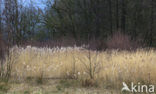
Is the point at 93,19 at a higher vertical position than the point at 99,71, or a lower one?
higher

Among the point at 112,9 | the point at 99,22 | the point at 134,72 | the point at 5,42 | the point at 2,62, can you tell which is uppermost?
the point at 112,9

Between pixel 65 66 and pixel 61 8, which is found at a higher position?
pixel 61 8

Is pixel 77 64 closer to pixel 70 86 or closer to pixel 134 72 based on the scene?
pixel 70 86

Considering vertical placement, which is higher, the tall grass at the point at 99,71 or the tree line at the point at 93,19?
the tree line at the point at 93,19

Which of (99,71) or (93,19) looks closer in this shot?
(99,71)

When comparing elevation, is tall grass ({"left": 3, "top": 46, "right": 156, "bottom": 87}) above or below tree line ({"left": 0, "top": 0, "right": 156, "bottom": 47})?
below

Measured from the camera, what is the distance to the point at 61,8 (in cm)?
2498

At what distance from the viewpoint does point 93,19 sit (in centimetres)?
2394

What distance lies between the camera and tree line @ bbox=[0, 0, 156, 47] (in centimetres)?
2100

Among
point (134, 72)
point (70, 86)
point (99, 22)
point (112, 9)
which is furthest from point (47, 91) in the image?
point (112, 9)

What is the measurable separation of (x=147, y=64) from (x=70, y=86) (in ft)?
6.74

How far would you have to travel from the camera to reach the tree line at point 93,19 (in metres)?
21.0

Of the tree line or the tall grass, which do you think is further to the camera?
the tree line

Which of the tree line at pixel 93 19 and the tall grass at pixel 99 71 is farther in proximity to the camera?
the tree line at pixel 93 19
